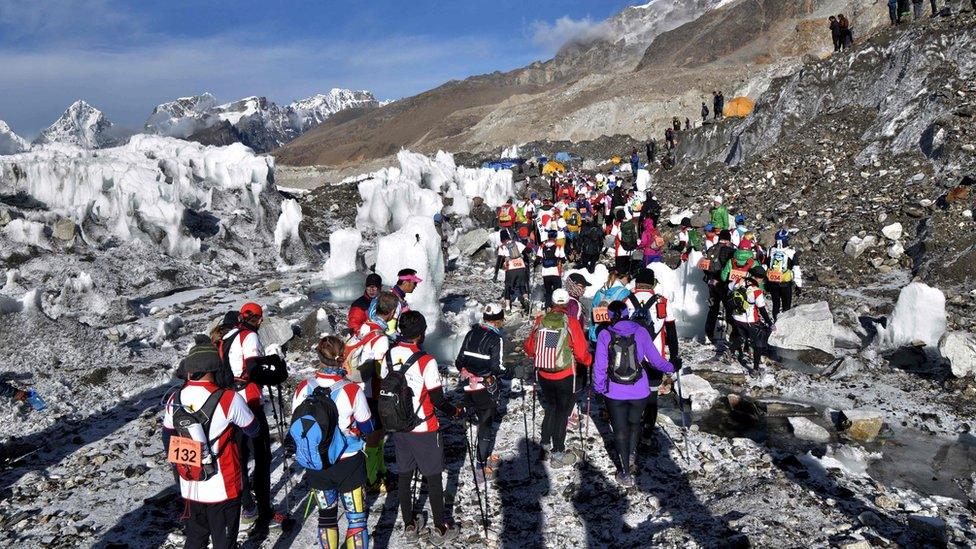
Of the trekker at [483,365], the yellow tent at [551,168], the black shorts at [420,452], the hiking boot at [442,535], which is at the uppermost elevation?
the yellow tent at [551,168]

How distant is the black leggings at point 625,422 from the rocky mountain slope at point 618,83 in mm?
43562

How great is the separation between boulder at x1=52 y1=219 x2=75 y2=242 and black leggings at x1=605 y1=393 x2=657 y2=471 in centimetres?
1349

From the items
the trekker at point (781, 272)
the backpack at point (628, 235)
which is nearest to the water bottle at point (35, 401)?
the backpack at point (628, 235)

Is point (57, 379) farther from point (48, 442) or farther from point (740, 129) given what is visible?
point (740, 129)

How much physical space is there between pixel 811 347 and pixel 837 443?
10.2 feet

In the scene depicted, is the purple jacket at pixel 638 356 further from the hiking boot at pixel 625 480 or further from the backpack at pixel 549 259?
the backpack at pixel 549 259

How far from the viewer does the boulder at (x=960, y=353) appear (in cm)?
699

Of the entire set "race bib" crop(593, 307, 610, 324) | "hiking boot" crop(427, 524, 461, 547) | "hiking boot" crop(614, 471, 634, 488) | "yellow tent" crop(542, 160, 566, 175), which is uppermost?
"yellow tent" crop(542, 160, 566, 175)

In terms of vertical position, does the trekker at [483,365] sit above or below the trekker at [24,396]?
above

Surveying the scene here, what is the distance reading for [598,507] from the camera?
199 inches

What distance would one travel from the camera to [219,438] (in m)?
3.62

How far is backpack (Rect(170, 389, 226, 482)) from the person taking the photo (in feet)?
11.5

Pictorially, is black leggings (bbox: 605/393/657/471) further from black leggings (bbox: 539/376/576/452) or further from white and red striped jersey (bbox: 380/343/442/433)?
white and red striped jersey (bbox: 380/343/442/433)

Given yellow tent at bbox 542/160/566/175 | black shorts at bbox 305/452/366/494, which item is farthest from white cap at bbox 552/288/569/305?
yellow tent at bbox 542/160/566/175
